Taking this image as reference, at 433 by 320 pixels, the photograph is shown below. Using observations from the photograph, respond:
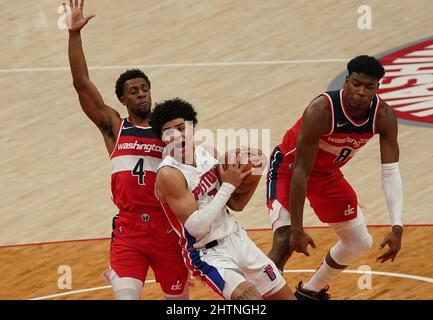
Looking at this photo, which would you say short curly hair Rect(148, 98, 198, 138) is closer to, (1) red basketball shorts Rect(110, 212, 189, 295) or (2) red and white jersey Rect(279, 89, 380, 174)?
(1) red basketball shorts Rect(110, 212, 189, 295)

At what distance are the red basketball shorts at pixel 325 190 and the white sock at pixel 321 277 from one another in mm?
554

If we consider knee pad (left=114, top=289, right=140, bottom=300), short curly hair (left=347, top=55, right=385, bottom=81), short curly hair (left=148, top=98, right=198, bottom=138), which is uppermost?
short curly hair (left=347, top=55, right=385, bottom=81)

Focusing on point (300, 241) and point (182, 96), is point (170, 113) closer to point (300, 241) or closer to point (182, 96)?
point (300, 241)

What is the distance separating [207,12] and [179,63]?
2117mm

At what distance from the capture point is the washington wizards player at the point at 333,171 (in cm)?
1002

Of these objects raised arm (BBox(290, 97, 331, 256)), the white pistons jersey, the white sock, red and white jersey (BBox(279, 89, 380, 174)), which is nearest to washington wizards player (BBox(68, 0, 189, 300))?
the white pistons jersey

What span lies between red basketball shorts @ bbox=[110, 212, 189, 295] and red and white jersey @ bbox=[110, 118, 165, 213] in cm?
10

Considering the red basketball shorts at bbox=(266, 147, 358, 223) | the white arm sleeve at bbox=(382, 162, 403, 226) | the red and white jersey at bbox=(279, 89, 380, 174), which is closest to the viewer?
the white arm sleeve at bbox=(382, 162, 403, 226)

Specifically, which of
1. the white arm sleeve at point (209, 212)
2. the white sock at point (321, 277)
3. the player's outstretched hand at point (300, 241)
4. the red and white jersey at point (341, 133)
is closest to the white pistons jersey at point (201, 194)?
the white arm sleeve at point (209, 212)

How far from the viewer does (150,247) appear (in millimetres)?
9844

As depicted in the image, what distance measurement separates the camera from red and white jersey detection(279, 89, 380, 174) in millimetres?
10281

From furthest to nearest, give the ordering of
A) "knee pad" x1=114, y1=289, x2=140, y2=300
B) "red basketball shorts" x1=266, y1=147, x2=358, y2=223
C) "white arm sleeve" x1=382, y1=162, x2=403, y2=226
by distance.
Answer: "red basketball shorts" x1=266, y1=147, x2=358, y2=223
"white arm sleeve" x1=382, y1=162, x2=403, y2=226
"knee pad" x1=114, y1=289, x2=140, y2=300
